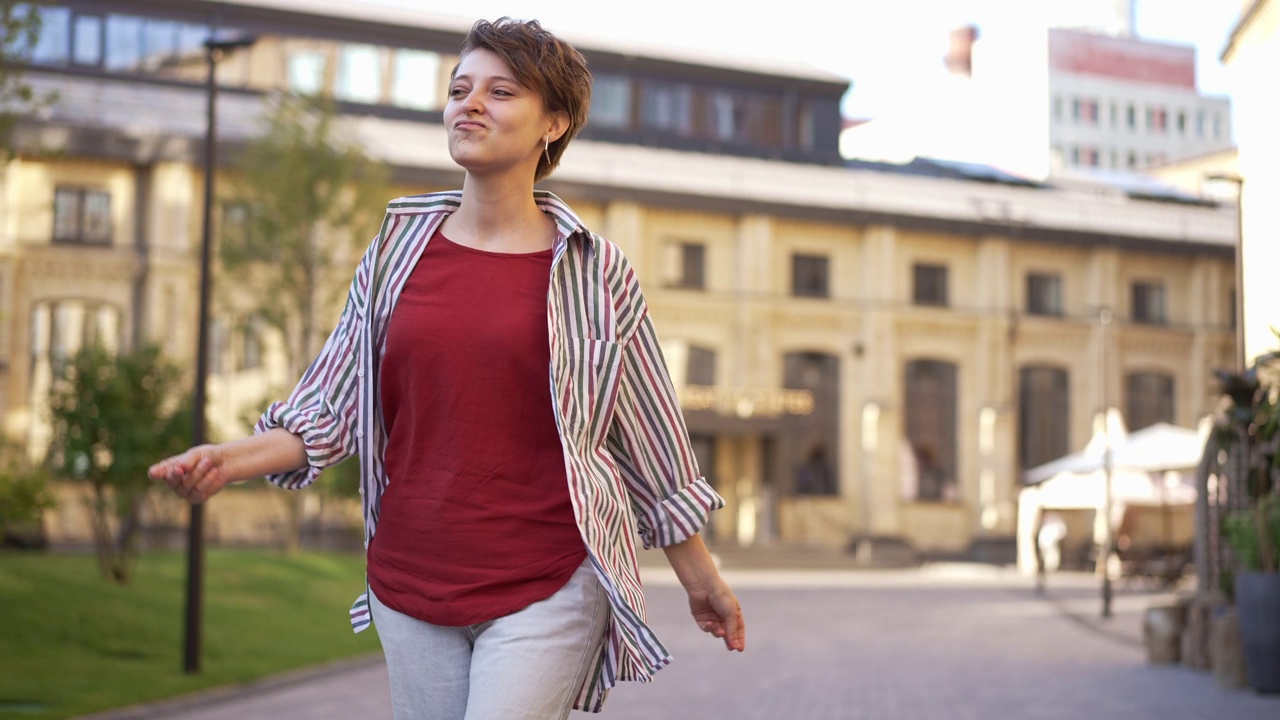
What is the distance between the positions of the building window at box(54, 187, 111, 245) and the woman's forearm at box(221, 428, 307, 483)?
3967cm

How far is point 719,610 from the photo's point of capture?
324 cm

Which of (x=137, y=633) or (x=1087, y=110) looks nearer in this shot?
(x=137, y=633)

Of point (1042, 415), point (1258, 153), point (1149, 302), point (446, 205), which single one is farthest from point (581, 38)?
point (446, 205)

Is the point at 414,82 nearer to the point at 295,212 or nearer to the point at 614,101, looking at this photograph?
the point at 614,101

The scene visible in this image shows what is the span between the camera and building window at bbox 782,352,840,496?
151 ft

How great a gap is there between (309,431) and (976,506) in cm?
4547

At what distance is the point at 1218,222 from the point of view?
52.4 meters

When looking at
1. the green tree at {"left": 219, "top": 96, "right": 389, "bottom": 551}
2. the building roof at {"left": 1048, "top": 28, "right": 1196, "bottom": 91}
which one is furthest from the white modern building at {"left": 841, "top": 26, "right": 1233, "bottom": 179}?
the green tree at {"left": 219, "top": 96, "right": 389, "bottom": 551}

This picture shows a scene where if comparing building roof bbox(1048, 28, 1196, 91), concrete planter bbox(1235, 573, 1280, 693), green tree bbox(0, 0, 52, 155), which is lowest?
concrete planter bbox(1235, 573, 1280, 693)

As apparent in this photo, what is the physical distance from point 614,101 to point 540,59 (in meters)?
44.7

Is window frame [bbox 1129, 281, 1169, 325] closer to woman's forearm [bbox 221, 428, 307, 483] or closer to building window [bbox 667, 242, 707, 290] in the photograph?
building window [bbox 667, 242, 707, 290]

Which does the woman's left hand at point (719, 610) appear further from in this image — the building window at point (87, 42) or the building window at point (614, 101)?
the building window at point (614, 101)

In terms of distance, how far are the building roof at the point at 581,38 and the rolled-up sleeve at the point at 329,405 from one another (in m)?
40.5

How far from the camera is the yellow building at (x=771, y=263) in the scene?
134 feet
